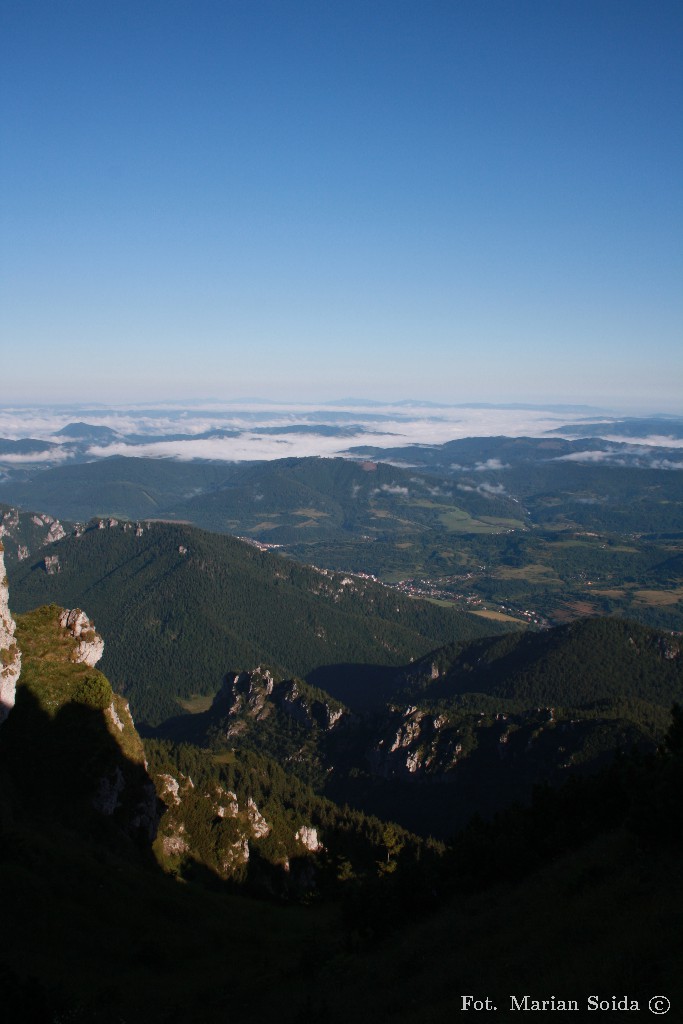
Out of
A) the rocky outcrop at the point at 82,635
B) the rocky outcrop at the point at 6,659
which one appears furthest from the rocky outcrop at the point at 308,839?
the rocky outcrop at the point at 6,659

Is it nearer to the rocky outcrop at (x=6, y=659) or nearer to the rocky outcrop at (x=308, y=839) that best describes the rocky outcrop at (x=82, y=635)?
the rocky outcrop at (x=6, y=659)

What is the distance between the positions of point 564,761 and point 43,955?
565ft

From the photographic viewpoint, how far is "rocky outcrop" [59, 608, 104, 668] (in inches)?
4329

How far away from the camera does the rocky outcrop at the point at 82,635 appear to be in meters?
110

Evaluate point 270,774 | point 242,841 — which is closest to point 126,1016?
point 242,841

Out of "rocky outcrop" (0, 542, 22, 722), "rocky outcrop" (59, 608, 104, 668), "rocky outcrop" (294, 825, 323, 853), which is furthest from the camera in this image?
"rocky outcrop" (294, 825, 323, 853)

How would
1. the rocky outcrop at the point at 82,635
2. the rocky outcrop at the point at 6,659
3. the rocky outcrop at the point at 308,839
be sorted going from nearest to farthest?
the rocky outcrop at the point at 6,659
the rocky outcrop at the point at 82,635
the rocky outcrop at the point at 308,839

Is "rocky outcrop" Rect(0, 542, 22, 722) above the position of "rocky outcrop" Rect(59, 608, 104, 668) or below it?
above

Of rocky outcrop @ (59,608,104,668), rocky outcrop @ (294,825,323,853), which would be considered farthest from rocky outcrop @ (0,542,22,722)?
rocky outcrop @ (294,825,323,853)

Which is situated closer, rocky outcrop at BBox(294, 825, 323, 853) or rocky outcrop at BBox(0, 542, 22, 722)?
rocky outcrop at BBox(0, 542, 22, 722)

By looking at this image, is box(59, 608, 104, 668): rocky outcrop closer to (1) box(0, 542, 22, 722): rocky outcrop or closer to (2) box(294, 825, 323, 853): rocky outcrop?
(1) box(0, 542, 22, 722): rocky outcrop

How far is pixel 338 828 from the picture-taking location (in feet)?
461

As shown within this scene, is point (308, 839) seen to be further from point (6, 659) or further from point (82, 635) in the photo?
point (6, 659)

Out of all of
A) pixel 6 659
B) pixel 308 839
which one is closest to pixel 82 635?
pixel 6 659
